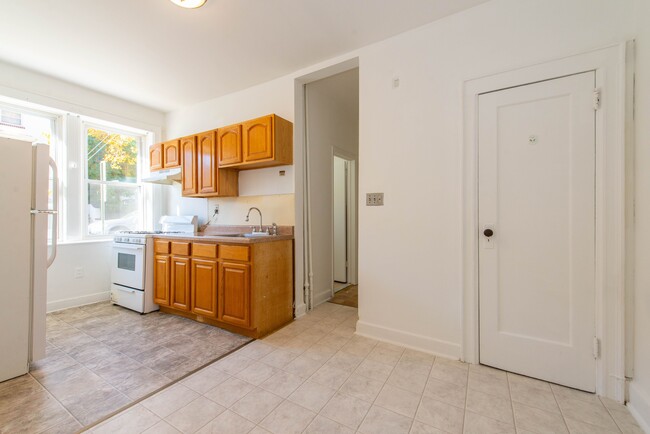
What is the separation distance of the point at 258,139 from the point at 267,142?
141 millimetres

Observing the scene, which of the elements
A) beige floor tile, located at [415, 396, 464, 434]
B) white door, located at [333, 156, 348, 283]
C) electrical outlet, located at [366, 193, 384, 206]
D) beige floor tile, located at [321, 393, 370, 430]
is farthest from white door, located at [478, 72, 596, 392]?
white door, located at [333, 156, 348, 283]

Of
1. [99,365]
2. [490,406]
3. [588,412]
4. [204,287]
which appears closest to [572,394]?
[588,412]

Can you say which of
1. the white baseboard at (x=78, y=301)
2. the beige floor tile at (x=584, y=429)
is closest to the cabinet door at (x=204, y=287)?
the white baseboard at (x=78, y=301)

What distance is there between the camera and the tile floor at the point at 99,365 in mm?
1521

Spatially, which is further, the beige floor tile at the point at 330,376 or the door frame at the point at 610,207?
the beige floor tile at the point at 330,376

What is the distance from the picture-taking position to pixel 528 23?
6.07 feet

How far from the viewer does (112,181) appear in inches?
148

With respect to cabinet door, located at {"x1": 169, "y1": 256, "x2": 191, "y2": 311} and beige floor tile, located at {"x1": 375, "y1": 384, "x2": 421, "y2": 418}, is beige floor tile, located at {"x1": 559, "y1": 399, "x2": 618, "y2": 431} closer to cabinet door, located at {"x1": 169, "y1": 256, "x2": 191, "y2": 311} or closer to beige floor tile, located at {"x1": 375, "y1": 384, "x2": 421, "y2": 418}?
beige floor tile, located at {"x1": 375, "y1": 384, "x2": 421, "y2": 418}

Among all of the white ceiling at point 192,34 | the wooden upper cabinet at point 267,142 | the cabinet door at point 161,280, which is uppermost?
the white ceiling at point 192,34

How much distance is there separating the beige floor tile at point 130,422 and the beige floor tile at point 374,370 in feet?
4.23

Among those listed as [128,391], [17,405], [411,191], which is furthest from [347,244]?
[17,405]

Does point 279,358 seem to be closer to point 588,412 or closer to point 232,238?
point 232,238

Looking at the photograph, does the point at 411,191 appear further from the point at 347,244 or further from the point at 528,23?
the point at 347,244

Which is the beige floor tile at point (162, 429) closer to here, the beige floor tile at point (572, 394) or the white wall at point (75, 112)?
the beige floor tile at point (572, 394)
